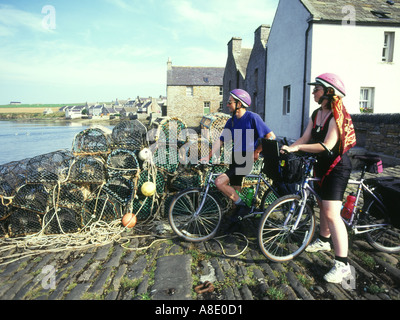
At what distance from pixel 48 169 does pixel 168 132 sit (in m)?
2.34

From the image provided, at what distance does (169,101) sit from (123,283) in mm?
45009

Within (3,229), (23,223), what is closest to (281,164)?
(23,223)

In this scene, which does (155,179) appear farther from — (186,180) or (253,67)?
(253,67)

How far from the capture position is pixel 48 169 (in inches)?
195

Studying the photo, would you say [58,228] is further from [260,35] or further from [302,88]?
[260,35]

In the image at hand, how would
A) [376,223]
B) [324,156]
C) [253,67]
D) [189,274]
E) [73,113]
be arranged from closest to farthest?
[324,156] → [189,274] → [376,223] → [253,67] → [73,113]

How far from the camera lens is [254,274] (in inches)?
131

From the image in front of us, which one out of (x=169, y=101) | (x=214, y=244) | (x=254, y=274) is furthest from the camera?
(x=169, y=101)

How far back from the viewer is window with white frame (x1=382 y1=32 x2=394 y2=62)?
14477 millimetres

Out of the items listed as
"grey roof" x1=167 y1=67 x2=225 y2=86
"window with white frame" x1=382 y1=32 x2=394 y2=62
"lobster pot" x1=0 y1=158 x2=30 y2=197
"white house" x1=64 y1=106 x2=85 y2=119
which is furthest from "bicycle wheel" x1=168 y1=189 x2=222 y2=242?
"white house" x1=64 y1=106 x2=85 y2=119

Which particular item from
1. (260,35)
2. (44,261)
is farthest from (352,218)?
(260,35)

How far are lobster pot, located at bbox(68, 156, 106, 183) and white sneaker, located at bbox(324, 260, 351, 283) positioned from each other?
3919mm

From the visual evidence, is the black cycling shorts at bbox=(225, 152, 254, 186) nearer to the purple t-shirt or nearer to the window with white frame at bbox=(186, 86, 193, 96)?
the purple t-shirt

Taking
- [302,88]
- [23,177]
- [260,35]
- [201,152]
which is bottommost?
[23,177]
